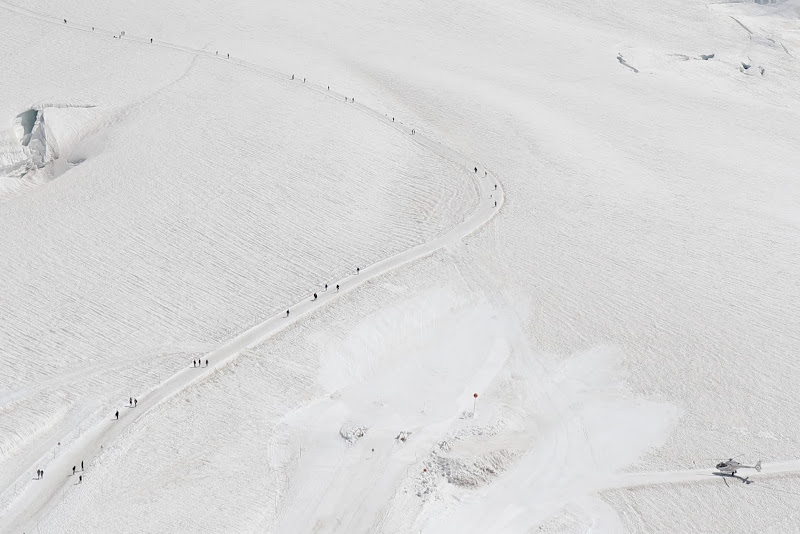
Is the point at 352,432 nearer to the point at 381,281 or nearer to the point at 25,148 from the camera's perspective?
the point at 381,281

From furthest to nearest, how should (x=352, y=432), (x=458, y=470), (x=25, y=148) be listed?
(x=25, y=148) < (x=352, y=432) < (x=458, y=470)

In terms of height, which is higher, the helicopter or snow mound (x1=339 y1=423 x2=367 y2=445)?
the helicopter

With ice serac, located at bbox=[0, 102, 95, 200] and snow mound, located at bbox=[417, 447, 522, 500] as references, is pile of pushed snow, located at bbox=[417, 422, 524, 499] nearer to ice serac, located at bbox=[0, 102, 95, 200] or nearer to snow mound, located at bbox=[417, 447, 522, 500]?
snow mound, located at bbox=[417, 447, 522, 500]

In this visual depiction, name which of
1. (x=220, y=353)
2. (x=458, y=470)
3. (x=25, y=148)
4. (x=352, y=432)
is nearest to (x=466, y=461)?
(x=458, y=470)

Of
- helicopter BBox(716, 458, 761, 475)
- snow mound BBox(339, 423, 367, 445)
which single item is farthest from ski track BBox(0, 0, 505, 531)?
helicopter BBox(716, 458, 761, 475)

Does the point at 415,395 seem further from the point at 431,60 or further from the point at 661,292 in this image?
the point at 431,60

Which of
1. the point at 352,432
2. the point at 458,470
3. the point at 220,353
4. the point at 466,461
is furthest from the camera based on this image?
the point at 220,353

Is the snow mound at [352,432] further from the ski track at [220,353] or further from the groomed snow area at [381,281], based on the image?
the ski track at [220,353]
